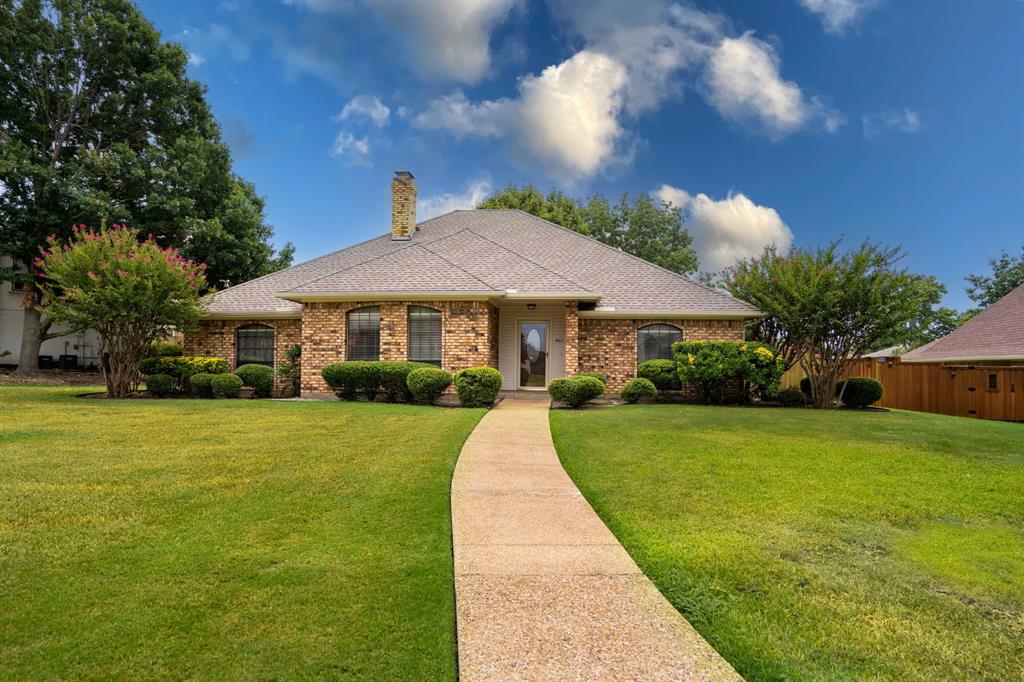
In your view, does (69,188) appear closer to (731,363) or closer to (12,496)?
(12,496)

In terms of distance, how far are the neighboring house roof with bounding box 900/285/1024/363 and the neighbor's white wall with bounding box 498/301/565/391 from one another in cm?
1334

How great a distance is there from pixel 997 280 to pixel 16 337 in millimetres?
62660

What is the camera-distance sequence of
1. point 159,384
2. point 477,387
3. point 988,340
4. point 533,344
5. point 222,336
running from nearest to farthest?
1. point 477,387
2. point 159,384
3. point 533,344
4. point 222,336
5. point 988,340

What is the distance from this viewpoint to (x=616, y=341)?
1570cm

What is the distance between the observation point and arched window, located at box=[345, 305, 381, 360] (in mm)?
14727

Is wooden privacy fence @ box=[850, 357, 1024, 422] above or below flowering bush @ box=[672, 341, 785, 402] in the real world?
below

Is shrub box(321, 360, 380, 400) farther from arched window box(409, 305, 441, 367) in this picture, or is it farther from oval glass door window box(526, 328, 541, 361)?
oval glass door window box(526, 328, 541, 361)

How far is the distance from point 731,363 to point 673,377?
1614mm

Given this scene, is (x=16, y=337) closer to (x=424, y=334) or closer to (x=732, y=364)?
(x=424, y=334)

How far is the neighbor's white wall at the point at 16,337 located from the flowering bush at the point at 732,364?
27683mm

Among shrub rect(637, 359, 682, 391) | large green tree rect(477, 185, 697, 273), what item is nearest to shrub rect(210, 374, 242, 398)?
shrub rect(637, 359, 682, 391)

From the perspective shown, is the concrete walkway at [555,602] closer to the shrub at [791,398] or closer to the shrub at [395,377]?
the shrub at [395,377]

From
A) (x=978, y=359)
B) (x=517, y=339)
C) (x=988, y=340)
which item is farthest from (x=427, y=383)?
(x=988, y=340)

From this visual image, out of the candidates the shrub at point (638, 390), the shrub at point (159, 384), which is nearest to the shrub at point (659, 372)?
the shrub at point (638, 390)
